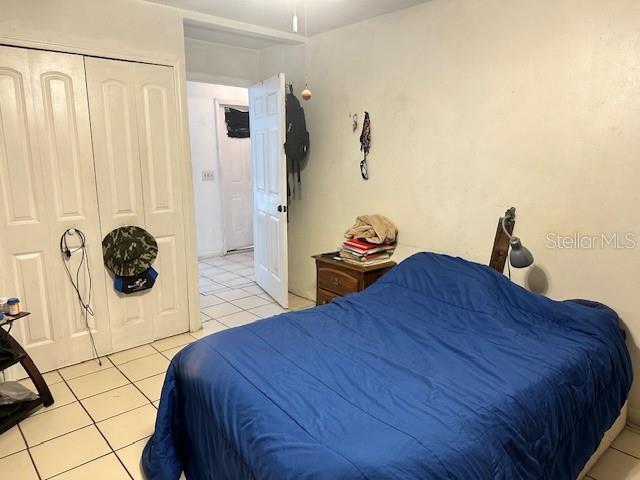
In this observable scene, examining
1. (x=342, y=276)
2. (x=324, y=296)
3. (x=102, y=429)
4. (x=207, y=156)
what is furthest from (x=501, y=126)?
(x=207, y=156)

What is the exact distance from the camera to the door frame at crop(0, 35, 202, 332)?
2738mm

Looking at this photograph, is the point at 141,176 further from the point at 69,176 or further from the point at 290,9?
the point at 290,9

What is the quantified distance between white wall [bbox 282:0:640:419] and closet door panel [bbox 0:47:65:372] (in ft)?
7.13

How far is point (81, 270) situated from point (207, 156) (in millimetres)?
3149

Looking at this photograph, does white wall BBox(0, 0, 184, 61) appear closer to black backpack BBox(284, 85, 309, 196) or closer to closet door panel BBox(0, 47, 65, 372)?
closet door panel BBox(0, 47, 65, 372)

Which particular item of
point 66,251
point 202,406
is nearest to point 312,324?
point 202,406

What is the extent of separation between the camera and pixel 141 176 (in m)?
3.05

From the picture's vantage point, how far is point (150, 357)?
3047 millimetres

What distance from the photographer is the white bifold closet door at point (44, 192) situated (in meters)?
2.54

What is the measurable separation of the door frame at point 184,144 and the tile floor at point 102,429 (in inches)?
12.3

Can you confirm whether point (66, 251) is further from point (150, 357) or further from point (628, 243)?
point (628, 243)

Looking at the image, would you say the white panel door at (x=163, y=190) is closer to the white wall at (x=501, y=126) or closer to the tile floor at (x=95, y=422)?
the tile floor at (x=95, y=422)

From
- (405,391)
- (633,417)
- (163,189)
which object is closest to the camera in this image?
(405,391)

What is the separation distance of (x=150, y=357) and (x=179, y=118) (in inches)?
69.3
